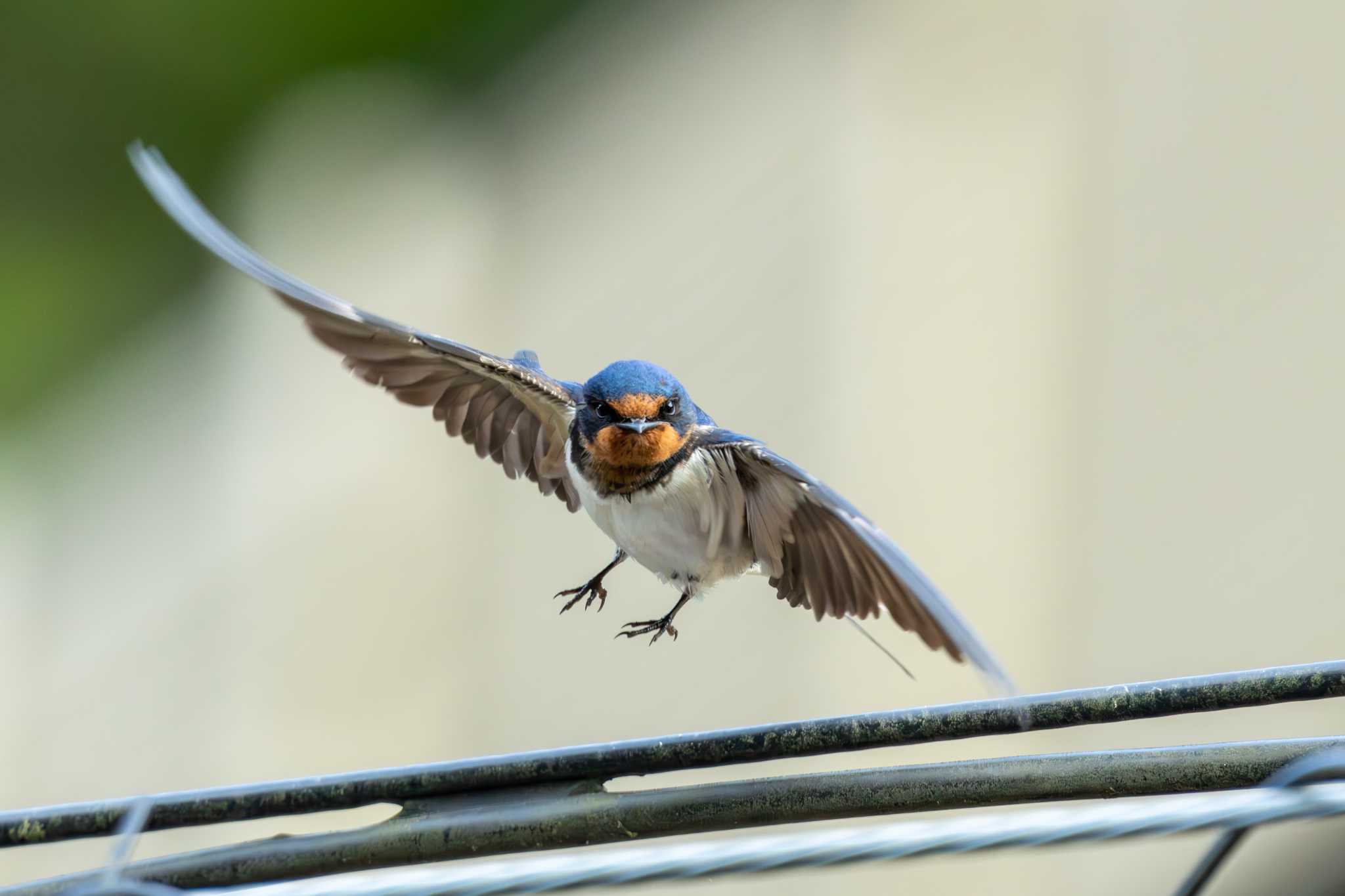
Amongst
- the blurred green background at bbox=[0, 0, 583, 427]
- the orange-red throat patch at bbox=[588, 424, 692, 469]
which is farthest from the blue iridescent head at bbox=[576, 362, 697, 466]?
the blurred green background at bbox=[0, 0, 583, 427]

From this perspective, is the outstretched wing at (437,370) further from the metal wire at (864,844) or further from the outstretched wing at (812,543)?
the metal wire at (864,844)

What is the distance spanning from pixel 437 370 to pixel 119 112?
19.2ft

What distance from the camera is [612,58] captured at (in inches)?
185

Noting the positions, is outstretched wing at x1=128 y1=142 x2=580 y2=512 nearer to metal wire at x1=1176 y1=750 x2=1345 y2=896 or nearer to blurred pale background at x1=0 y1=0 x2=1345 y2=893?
blurred pale background at x1=0 y1=0 x2=1345 y2=893

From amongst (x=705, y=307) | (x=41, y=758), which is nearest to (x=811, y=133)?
(x=705, y=307)

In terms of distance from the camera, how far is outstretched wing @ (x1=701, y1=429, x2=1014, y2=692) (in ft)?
3.77

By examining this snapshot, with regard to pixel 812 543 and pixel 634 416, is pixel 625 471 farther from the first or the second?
pixel 812 543

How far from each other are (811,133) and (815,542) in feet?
9.12

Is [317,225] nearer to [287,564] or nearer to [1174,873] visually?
[287,564]

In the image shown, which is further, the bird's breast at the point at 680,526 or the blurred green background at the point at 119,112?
the blurred green background at the point at 119,112

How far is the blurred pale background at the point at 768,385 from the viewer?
347 centimetres

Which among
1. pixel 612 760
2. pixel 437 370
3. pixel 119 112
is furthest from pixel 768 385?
pixel 119 112

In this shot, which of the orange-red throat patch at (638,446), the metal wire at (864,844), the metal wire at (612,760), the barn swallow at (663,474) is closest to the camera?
the metal wire at (864,844)

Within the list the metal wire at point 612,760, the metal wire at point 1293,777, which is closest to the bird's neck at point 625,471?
the metal wire at point 612,760
